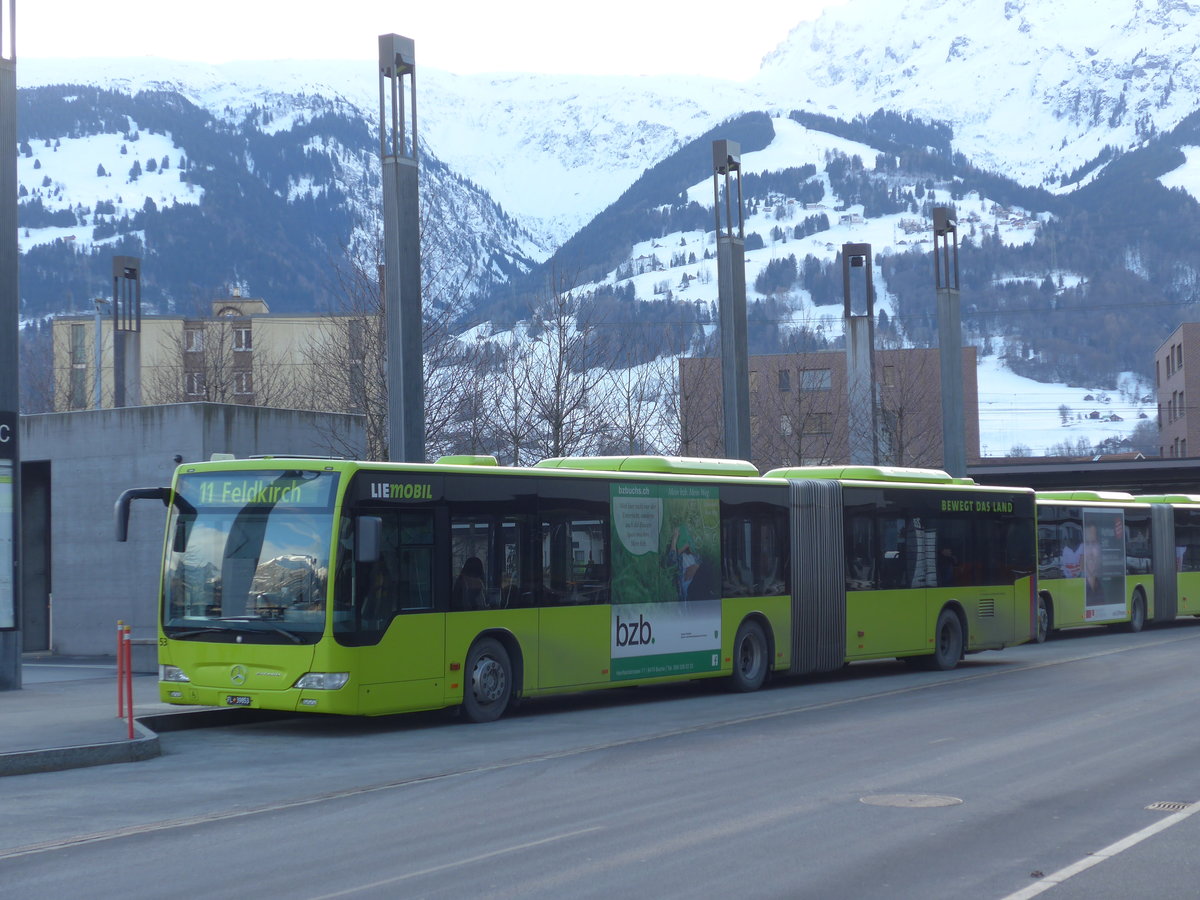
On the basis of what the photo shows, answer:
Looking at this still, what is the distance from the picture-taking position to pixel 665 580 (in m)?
19.0

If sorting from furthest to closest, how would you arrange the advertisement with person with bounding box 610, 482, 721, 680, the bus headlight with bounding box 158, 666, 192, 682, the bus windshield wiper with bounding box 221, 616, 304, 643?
the advertisement with person with bounding box 610, 482, 721, 680 < the bus headlight with bounding box 158, 666, 192, 682 < the bus windshield wiper with bounding box 221, 616, 304, 643

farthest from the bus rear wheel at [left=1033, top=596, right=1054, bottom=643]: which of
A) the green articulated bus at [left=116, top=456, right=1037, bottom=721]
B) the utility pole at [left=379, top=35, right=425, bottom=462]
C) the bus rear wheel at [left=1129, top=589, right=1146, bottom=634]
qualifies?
the utility pole at [left=379, top=35, right=425, bottom=462]

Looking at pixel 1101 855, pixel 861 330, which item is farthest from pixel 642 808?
pixel 861 330

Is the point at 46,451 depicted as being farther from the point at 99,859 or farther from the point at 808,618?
the point at 99,859

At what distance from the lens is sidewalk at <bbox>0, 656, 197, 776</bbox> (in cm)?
1295

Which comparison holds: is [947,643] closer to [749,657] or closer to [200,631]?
[749,657]

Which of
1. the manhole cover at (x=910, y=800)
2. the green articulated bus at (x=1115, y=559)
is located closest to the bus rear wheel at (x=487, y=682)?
the manhole cover at (x=910, y=800)

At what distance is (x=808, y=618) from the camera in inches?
844

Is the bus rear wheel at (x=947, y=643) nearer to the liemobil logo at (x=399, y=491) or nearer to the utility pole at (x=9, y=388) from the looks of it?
the liemobil logo at (x=399, y=491)

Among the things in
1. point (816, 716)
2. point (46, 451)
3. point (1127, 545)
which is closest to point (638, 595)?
point (816, 716)

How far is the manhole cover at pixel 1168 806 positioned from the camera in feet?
34.0

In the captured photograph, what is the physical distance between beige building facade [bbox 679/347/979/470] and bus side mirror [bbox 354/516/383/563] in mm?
30854

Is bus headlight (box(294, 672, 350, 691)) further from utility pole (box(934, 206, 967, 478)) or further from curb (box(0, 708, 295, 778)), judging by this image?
utility pole (box(934, 206, 967, 478))

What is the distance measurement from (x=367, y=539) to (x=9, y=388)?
7344mm
